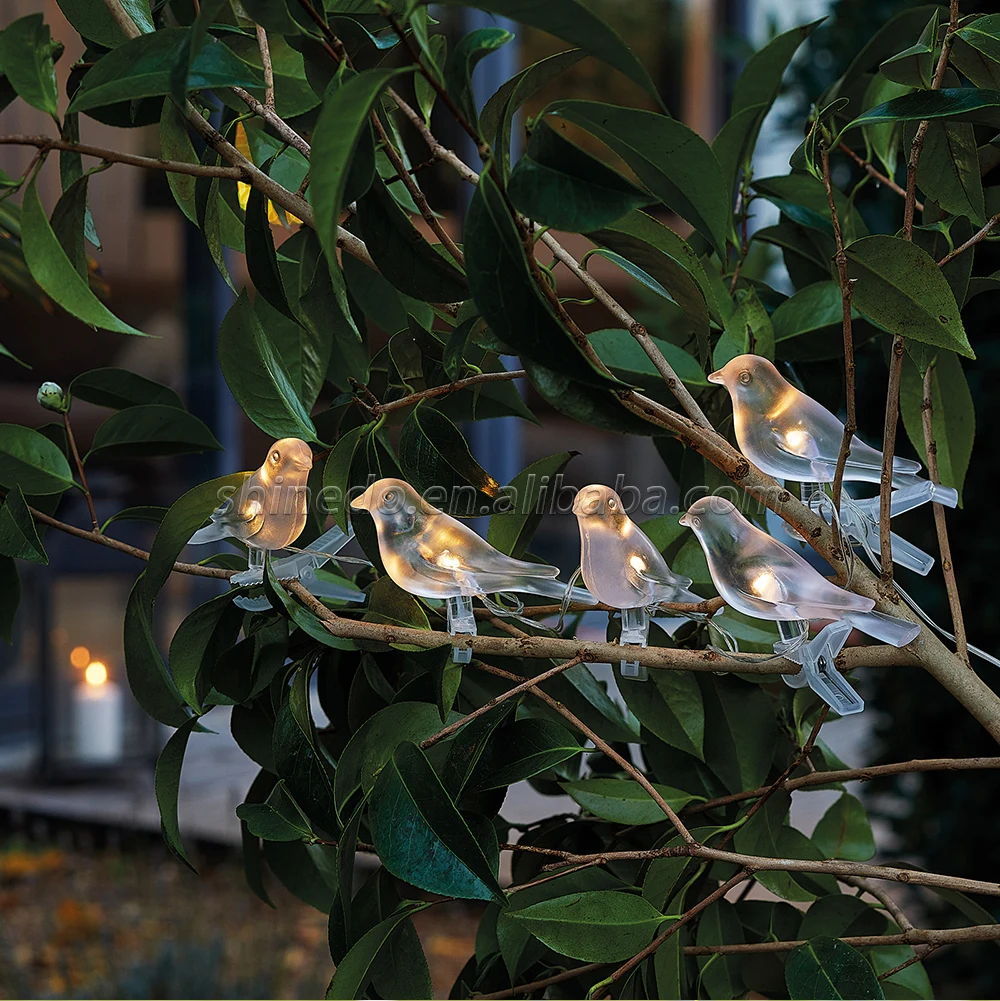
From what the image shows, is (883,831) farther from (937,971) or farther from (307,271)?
(307,271)

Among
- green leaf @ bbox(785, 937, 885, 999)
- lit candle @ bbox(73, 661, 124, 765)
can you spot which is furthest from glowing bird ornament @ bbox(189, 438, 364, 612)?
lit candle @ bbox(73, 661, 124, 765)

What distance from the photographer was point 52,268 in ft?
1.08

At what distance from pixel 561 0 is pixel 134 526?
6.37 ft

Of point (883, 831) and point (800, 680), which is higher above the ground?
point (800, 680)

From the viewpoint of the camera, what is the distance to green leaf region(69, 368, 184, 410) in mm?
497

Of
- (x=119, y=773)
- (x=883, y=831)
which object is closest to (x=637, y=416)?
(x=883, y=831)

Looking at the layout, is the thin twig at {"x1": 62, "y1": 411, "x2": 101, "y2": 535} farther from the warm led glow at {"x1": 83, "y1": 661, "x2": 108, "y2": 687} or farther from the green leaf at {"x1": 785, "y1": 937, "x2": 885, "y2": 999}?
the warm led glow at {"x1": 83, "y1": 661, "x2": 108, "y2": 687}

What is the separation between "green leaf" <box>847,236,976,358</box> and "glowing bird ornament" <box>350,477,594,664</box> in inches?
5.6

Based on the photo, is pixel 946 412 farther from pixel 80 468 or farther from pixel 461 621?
pixel 80 468

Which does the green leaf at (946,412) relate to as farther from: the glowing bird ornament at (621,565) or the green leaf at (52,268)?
the green leaf at (52,268)

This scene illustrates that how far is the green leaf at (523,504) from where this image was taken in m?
0.46

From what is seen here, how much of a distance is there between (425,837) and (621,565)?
0.36 ft

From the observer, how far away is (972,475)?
1137mm

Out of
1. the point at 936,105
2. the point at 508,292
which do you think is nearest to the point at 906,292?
the point at 936,105
